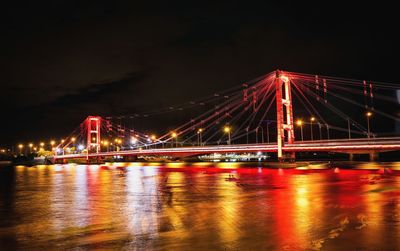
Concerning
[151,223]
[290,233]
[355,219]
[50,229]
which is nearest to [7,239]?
[50,229]

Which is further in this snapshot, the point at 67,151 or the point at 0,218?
the point at 67,151

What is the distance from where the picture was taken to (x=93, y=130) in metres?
111

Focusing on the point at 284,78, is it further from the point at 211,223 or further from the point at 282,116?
the point at 211,223

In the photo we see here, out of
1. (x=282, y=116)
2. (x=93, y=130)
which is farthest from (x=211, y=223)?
(x=93, y=130)

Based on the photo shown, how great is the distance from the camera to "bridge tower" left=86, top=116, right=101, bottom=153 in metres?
103

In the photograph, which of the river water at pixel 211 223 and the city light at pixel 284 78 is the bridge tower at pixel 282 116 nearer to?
the city light at pixel 284 78

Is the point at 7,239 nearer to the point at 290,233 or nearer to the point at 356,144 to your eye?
the point at 290,233

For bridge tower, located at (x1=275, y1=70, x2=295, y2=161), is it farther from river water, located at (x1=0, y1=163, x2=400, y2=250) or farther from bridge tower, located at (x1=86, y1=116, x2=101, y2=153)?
bridge tower, located at (x1=86, y1=116, x2=101, y2=153)

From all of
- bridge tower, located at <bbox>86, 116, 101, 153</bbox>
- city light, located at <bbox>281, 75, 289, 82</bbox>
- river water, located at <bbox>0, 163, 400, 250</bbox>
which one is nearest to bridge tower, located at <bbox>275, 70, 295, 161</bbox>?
city light, located at <bbox>281, 75, 289, 82</bbox>

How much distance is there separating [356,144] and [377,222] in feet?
134

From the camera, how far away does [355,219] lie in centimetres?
1107

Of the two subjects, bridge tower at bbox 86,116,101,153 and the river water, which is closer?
the river water

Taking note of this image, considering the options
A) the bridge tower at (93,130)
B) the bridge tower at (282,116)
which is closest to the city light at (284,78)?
the bridge tower at (282,116)

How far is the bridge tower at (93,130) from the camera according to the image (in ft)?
339
